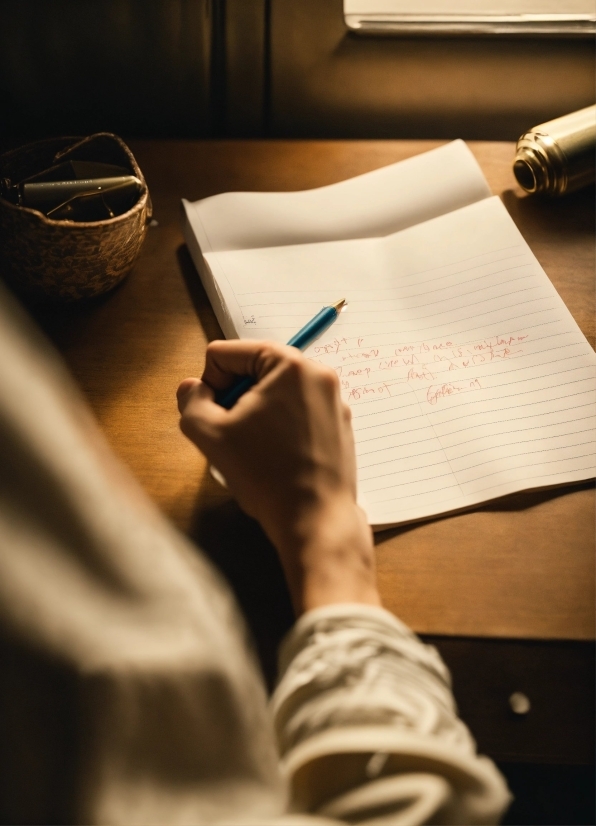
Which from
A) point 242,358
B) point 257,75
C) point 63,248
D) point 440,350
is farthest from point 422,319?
point 257,75

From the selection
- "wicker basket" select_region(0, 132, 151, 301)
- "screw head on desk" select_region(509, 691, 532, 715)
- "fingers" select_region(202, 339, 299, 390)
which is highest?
"wicker basket" select_region(0, 132, 151, 301)

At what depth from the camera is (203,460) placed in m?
0.52

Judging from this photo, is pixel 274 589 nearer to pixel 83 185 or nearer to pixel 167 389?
pixel 167 389

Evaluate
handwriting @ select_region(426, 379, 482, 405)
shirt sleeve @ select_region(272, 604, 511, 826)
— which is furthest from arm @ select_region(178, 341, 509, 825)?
handwriting @ select_region(426, 379, 482, 405)

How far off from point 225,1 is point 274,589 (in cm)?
66

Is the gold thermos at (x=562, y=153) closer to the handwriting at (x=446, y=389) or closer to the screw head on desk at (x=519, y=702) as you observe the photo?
the handwriting at (x=446, y=389)

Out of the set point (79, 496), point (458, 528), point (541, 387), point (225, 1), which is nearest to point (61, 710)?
point (79, 496)

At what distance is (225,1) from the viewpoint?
0.76 meters

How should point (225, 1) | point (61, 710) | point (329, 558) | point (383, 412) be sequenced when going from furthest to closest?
1. point (225, 1)
2. point (383, 412)
3. point (329, 558)
4. point (61, 710)

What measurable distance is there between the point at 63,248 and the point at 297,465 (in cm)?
27

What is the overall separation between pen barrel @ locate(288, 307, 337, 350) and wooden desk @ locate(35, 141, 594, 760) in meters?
0.09

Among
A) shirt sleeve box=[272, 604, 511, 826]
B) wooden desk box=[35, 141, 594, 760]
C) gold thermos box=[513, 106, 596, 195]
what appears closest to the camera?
shirt sleeve box=[272, 604, 511, 826]

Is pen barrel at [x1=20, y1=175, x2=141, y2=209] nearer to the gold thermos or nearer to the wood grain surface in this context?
the wood grain surface

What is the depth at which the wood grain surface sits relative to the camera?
0.45 metres
